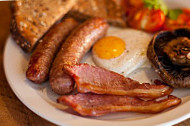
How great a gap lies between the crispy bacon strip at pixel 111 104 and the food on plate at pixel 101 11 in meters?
1.51

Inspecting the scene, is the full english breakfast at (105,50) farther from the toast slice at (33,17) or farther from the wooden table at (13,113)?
the wooden table at (13,113)

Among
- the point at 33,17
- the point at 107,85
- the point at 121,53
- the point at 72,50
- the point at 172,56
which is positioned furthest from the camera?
the point at 33,17

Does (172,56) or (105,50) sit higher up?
(172,56)

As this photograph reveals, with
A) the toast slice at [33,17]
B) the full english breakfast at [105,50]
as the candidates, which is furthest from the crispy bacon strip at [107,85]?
the toast slice at [33,17]

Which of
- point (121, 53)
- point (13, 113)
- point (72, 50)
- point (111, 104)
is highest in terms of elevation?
point (72, 50)

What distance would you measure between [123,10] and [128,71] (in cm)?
125

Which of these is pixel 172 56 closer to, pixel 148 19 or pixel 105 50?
pixel 105 50

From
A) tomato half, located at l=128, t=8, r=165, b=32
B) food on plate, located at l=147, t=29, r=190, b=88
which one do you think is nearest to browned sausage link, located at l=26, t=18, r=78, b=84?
tomato half, located at l=128, t=8, r=165, b=32

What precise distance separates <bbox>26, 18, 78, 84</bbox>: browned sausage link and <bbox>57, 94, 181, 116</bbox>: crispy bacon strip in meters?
0.51

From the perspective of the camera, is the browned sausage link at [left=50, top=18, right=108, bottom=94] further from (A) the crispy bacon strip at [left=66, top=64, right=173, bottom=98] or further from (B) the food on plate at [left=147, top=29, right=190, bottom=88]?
(B) the food on plate at [left=147, top=29, right=190, bottom=88]

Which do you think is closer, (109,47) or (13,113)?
(13,113)

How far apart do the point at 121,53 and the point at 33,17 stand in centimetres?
134

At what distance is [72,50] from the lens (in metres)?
2.70

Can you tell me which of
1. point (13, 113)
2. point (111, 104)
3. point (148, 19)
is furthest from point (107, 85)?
point (148, 19)
